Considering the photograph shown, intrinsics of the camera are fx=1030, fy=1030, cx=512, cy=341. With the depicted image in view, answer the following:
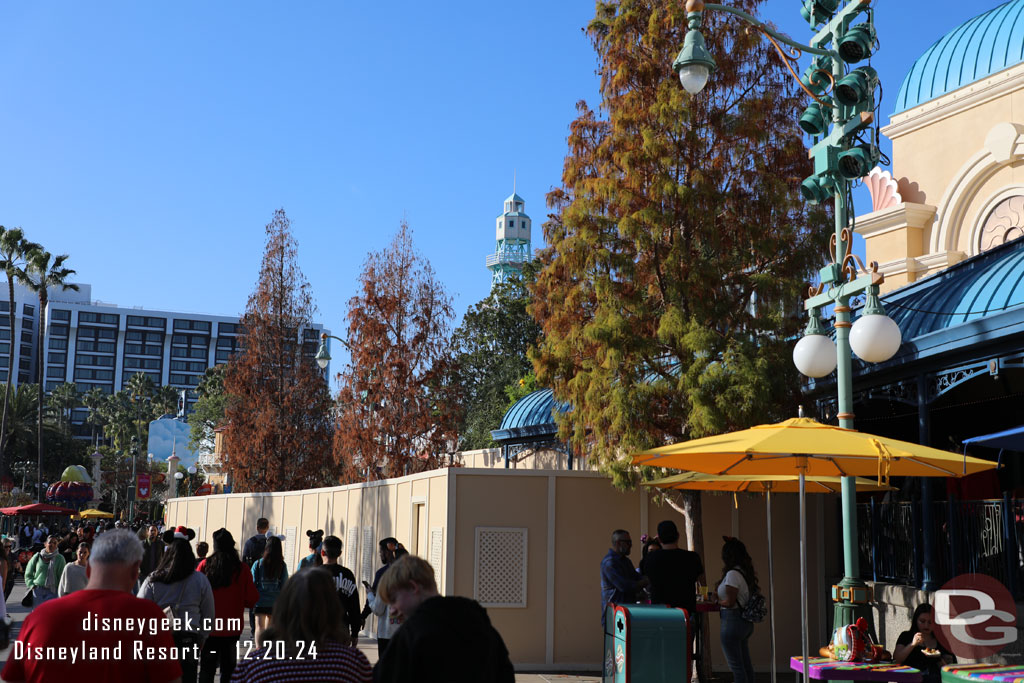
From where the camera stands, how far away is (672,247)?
12.5 m

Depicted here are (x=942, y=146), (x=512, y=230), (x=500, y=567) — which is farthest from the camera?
(x=512, y=230)

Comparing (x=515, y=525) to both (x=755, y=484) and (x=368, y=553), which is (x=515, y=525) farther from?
(x=368, y=553)

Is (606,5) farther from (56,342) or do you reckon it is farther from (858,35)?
(56,342)

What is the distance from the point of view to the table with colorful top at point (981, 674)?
689 centimetres

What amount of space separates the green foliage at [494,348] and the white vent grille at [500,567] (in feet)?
111

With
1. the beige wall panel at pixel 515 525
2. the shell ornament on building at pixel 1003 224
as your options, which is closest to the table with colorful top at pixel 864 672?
the beige wall panel at pixel 515 525

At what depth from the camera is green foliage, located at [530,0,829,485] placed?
12.2m

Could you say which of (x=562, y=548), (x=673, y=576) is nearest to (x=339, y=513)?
(x=562, y=548)

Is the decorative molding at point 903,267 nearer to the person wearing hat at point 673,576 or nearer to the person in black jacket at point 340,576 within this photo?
the person wearing hat at point 673,576

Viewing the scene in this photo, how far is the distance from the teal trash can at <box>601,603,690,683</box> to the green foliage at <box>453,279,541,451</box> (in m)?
38.0

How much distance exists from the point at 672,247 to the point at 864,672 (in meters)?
5.95

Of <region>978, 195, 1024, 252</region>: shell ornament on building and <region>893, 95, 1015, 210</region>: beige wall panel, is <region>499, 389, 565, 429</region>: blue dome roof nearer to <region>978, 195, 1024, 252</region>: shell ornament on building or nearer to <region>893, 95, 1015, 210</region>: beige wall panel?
<region>893, 95, 1015, 210</region>: beige wall panel

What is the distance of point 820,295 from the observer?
9383mm

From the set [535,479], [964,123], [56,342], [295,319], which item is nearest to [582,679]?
[535,479]
